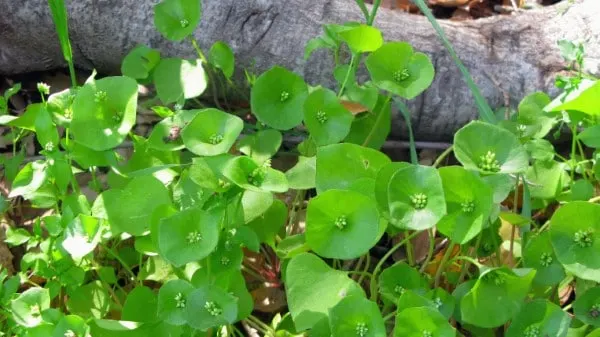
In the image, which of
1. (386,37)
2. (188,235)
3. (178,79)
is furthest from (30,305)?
(386,37)

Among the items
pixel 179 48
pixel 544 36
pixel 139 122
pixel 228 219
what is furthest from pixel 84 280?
pixel 544 36

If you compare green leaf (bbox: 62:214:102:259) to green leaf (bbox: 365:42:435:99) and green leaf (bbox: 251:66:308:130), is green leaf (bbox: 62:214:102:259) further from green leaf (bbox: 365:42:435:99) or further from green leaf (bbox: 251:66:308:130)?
green leaf (bbox: 365:42:435:99)

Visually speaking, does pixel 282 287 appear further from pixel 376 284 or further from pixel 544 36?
pixel 544 36

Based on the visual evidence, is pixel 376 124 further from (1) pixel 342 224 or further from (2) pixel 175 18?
(2) pixel 175 18

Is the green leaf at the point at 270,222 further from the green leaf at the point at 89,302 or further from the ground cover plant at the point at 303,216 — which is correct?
the green leaf at the point at 89,302

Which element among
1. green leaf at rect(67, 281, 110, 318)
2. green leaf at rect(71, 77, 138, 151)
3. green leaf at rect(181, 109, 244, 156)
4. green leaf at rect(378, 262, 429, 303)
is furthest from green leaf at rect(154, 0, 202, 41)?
green leaf at rect(378, 262, 429, 303)

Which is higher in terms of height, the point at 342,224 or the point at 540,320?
the point at 342,224

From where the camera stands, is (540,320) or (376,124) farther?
(376,124)
